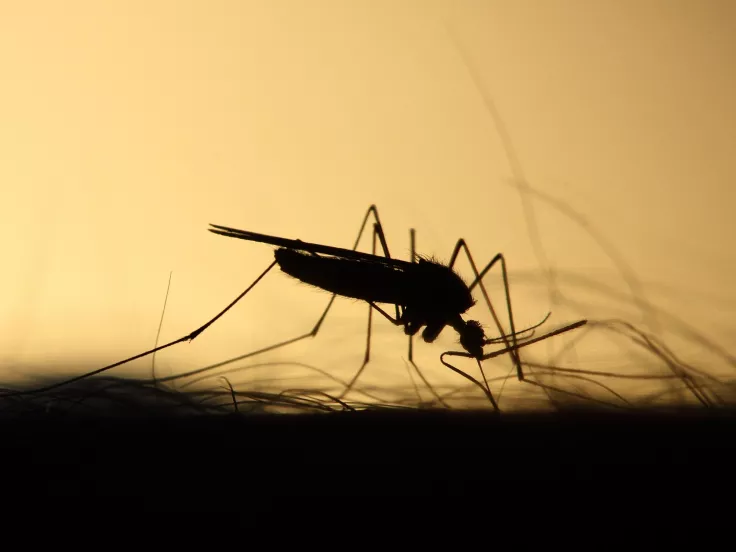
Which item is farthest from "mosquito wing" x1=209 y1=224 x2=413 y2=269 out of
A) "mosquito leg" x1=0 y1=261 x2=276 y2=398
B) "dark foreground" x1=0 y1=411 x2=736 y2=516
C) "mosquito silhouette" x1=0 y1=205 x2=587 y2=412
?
"dark foreground" x1=0 y1=411 x2=736 y2=516

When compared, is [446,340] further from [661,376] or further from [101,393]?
[101,393]

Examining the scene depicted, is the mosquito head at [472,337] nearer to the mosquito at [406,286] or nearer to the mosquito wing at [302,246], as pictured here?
the mosquito at [406,286]

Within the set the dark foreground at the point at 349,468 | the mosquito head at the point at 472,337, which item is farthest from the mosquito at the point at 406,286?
the dark foreground at the point at 349,468

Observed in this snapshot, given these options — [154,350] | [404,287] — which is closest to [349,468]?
[154,350]

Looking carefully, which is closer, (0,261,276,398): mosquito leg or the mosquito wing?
(0,261,276,398): mosquito leg

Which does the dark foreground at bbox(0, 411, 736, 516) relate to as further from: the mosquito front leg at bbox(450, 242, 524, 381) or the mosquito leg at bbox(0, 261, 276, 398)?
the mosquito front leg at bbox(450, 242, 524, 381)

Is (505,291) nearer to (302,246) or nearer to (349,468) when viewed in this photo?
(302,246)

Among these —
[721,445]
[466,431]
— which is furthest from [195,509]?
[721,445]
